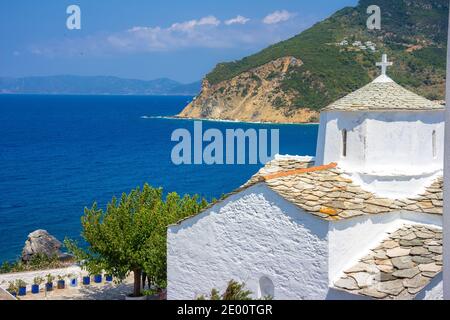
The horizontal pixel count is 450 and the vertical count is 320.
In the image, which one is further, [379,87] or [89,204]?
[89,204]

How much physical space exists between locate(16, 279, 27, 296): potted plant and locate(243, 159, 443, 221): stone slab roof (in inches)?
448

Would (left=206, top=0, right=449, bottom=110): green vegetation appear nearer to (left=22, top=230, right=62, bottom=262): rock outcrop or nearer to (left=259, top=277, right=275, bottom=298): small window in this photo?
(left=22, top=230, right=62, bottom=262): rock outcrop

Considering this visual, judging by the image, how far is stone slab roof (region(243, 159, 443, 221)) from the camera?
497 inches

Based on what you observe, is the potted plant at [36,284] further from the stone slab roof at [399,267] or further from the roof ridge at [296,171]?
the stone slab roof at [399,267]

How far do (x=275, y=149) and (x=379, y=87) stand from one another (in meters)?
67.6

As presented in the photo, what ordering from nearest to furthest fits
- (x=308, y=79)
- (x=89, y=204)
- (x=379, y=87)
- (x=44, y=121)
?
(x=379, y=87) < (x=89, y=204) < (x=308, y=79) < (x=44, y=121)

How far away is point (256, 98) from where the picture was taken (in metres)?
128

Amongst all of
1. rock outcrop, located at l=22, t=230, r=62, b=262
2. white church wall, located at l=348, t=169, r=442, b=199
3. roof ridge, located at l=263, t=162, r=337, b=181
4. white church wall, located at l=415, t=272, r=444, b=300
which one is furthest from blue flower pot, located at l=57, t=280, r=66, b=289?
white church wall, located at l=415, t=272, r=444, b=300

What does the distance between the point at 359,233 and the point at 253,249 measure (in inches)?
90.0

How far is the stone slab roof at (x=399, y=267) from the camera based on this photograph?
11.4 metres

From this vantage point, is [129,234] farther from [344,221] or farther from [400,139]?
[400,139]

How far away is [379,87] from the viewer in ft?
50.4
